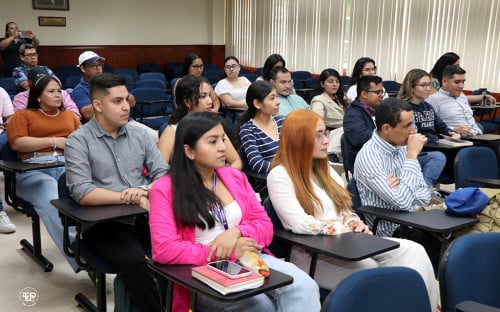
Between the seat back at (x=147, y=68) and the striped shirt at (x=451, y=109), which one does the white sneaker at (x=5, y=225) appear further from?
the seat back at (x=147, y=68)

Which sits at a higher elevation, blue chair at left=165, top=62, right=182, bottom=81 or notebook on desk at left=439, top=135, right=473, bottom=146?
blue chair at left=165, top=62, right=182, bottom=81

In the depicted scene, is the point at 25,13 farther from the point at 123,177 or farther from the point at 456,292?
the point at 456,292

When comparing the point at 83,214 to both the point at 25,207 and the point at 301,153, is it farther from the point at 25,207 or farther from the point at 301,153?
the point at 25,207

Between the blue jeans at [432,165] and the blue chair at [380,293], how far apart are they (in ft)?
8.85

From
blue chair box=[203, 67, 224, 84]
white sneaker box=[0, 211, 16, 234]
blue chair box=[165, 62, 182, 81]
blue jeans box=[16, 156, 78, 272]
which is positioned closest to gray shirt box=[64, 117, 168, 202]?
blue jeans box=[16, 156, 78, 272]

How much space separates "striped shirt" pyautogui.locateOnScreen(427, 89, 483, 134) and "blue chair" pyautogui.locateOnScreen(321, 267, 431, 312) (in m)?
4.06

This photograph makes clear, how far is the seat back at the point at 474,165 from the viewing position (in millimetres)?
3354

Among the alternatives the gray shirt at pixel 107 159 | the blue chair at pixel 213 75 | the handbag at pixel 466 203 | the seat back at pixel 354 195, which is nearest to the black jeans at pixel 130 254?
the gray shirt at pixel 107 159

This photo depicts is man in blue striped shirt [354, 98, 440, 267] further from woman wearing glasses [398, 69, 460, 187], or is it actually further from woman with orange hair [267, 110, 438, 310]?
woman wearing glasses [398, 69, 460, 187]

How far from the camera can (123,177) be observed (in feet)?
9.36

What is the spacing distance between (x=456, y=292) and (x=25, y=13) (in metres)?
9.56

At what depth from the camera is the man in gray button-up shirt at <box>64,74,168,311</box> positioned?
243 centimetres

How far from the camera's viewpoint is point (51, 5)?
32.1ft

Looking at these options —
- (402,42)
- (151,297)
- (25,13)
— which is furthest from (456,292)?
(25,13)
